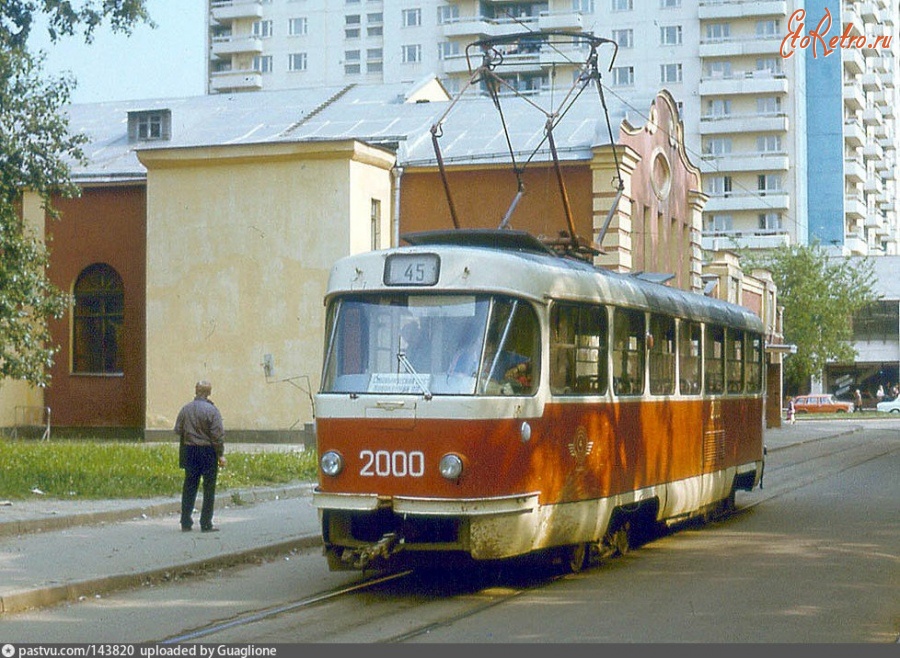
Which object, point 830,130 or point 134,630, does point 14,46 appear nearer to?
point 134,630

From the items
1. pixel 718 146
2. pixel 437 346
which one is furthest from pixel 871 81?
pixel 437 346

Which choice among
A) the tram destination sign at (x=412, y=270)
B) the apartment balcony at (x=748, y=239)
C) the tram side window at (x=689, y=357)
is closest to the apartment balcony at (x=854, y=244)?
the apartment balcony at (x=748, y=239)

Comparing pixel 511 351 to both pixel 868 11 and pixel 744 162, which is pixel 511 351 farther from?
pixel 868 11

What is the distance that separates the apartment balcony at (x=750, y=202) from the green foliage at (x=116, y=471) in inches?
2530

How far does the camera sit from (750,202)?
8519cm

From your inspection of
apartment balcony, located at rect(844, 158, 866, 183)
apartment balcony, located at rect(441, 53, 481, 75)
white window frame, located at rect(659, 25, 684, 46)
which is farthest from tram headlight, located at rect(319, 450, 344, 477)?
apartment balcony, located at rect(844, 158, 866, 183)

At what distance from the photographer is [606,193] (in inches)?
1281

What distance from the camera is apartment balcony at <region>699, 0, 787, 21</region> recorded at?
84312 mm

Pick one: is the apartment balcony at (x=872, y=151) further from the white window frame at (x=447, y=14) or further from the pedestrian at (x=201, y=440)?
the pedestrian at (x=201, y=440)

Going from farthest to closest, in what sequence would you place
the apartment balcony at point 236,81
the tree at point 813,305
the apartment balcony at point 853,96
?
1. the apartment balcony at point 236,81
2. the apartment balcony at point 853,96
3. the tree at point 813,305

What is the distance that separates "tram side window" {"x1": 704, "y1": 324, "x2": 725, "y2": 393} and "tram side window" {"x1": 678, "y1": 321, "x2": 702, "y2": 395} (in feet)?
1.46

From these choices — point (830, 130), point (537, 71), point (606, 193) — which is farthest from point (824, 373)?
point (606, 193)

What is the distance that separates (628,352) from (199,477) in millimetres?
4922

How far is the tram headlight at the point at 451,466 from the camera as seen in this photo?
10648 millimetres
